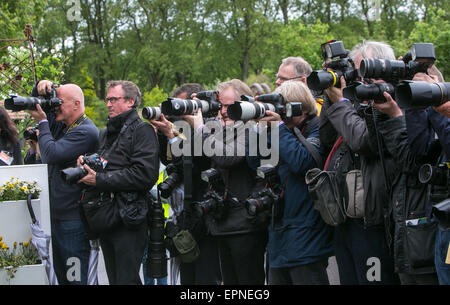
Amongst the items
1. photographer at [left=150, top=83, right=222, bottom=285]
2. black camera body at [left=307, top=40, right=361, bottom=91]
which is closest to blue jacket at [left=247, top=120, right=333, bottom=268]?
black camera body at [left=307, top=40, right=361, bottom=91]

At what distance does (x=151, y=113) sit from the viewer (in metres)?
4.24

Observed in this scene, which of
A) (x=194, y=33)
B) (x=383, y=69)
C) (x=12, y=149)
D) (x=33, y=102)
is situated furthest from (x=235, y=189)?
(x=194, y=33)

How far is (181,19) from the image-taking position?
30.8 meters

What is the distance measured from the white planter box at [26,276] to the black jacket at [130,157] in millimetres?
767

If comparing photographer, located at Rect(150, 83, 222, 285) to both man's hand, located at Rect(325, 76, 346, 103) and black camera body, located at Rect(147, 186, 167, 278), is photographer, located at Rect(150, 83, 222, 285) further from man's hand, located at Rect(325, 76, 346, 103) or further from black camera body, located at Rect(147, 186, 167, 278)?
man's hand, located at Rect(325, 76, 346, 103)

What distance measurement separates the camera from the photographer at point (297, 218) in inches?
144

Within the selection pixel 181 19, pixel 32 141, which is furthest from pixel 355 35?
pixel 32 141

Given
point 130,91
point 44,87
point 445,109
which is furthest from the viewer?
point 44,87

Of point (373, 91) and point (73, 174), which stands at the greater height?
point (373, 91)

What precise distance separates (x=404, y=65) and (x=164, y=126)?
6.78ft

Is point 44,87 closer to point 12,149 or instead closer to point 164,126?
point 12,149

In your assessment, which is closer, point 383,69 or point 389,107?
point 383,69

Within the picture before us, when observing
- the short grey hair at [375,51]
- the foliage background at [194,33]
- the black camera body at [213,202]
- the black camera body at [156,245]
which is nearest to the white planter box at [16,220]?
the black camera body at [156,245]

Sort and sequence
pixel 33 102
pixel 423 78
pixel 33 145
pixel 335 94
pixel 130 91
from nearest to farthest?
pixel 423 78, pixel 335 94, pixel 33 102, pixel 130 91, pixel 33 145
